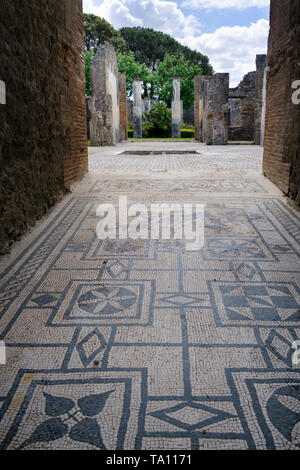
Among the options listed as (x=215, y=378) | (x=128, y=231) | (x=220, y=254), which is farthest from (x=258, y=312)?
(x=128, y=231)

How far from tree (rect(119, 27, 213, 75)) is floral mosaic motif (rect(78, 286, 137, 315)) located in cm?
4101

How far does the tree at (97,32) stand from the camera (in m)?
32.9

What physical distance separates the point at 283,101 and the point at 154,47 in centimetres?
3946

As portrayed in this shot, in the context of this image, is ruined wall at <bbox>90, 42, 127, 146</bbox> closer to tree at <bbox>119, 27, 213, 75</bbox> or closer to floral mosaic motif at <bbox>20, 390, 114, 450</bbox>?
floral mosaic motif at <bbox>20, 390, 114, 450</bbox>

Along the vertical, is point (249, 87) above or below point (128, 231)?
above


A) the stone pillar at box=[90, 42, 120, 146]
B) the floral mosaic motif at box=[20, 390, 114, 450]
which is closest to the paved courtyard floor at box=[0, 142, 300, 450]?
the floral mosaic motif at box=[20, 390, 114, 450]

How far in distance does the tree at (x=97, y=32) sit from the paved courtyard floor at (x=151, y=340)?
33962 mm

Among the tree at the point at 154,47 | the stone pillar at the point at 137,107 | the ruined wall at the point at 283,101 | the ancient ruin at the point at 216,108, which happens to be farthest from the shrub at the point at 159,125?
the ruined wall at the point at 283,101

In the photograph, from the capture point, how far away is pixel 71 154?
4.74 m

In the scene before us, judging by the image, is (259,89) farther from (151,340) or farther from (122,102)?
(151,340)

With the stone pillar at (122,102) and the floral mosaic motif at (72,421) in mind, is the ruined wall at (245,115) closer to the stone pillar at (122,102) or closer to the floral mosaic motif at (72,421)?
the stone pillar at (122,102)

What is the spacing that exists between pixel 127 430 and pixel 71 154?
390cm

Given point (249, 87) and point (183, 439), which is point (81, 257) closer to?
point (183, 439)

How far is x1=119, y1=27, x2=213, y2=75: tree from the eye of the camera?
130ft
